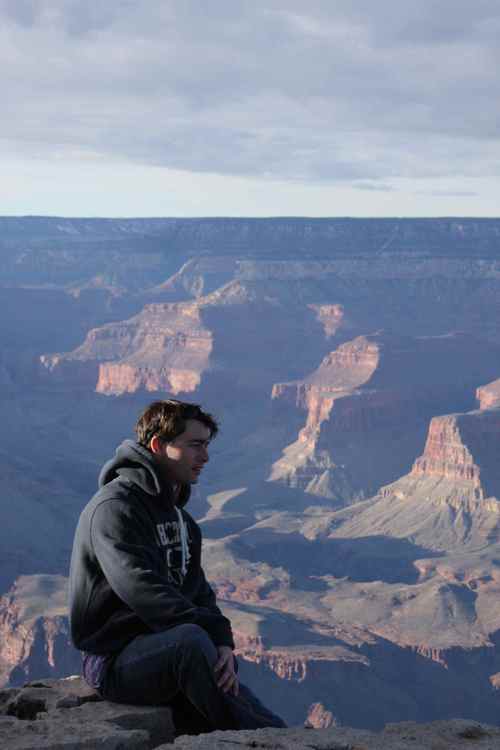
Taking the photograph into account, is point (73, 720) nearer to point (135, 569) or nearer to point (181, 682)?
point (181, 682)

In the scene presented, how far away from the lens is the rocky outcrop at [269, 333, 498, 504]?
12744 centimetres

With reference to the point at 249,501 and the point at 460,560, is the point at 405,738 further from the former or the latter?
the point at 249,501

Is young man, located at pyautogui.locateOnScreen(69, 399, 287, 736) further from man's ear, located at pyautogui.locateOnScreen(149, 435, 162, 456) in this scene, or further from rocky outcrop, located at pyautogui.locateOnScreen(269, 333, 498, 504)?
rocky outcrop, located at pyautogui.locateOnScreen(269, 333, 498, 504)

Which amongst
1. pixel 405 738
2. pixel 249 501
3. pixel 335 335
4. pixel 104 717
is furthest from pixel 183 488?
pixel 335 335

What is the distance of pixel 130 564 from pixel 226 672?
968 millimetres

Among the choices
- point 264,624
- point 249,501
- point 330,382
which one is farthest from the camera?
point 330,382

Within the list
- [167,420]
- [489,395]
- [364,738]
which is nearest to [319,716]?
[167,420]

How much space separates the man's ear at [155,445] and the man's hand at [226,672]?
1.46 meters

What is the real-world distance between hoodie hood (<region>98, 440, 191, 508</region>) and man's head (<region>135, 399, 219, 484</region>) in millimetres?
84

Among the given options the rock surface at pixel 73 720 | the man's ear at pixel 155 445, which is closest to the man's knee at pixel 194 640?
the rock surface at pixel 73 720

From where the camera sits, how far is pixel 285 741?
26.1 ft

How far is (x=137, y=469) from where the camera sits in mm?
8984

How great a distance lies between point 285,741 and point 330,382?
14024cm

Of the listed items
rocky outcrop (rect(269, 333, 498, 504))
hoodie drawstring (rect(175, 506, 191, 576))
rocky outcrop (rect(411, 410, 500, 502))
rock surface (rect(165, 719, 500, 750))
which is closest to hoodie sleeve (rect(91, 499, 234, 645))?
hoodie drawstring (rect(175, 506, 191, 576))
